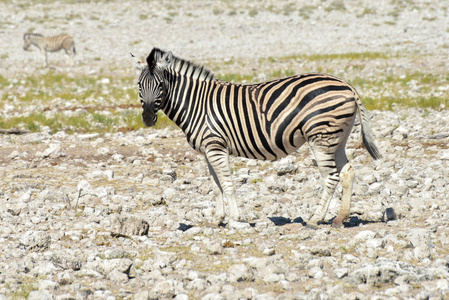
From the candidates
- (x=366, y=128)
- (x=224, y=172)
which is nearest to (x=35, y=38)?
(x=224, y=172)

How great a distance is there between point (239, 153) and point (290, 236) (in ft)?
5.04

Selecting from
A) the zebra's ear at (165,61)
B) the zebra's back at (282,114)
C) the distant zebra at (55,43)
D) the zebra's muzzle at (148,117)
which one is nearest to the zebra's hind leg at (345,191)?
the zebra's back at (282,114)

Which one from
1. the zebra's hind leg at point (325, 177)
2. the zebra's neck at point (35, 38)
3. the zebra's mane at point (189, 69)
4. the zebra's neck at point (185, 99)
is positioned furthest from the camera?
the zebra's neck at point (35, 38)

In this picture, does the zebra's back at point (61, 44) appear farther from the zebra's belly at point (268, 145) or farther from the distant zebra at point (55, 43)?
the zebra's belly at point (268, 145)

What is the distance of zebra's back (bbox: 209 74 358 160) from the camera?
7.27m

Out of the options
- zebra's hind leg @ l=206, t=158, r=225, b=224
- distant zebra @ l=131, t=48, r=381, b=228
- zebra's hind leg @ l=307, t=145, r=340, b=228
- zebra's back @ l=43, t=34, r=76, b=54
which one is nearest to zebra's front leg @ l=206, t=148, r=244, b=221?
distant zebra @ l=131, t=48, r=381, b=228

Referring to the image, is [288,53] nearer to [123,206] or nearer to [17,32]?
[17,32]

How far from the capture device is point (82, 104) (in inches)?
742

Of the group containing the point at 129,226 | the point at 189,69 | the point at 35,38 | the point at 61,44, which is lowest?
the point at 35,38

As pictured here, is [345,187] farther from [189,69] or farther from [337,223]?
[189,69]

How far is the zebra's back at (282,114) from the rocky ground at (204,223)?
3.94 ft

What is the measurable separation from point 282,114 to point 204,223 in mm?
1996

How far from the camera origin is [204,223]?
7988 mm

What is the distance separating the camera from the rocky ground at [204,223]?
5.52 m
